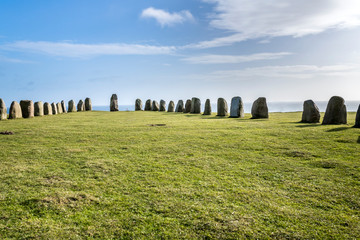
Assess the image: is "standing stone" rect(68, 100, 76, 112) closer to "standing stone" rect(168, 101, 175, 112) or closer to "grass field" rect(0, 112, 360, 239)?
"standing stone" rect(168, 101, 175, 112)

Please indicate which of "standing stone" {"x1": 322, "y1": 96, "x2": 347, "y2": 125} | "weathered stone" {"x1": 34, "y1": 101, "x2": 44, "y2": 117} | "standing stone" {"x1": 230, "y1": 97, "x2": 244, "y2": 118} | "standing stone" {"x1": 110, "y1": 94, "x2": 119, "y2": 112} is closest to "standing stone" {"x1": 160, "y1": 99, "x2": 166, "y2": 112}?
"standing stone" {"x1": 110, "y1": 94, "x2": 119, "y2": 112}

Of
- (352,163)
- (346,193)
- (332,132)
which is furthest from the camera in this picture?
(332,132)

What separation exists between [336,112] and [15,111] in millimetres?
22186

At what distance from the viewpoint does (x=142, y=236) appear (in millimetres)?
3830

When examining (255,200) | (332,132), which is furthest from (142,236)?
(332,132)

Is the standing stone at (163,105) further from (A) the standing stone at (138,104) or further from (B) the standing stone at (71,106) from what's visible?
(B) the standing stone at (71,106)

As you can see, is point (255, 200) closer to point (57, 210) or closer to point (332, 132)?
point (57, 210)

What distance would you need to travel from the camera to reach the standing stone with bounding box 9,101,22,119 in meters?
18.8

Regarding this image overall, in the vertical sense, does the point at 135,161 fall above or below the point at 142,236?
above

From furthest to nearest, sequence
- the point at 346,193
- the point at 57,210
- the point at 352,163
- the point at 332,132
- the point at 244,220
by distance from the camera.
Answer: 1. the point at 332,132
2. the point at 352,163
3. the point at 346,193
4. the point at 57,210
5. the point at 244,220

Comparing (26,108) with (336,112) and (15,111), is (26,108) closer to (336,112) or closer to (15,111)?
(15,111)

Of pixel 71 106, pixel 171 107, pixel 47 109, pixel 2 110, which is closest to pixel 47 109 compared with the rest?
pixel 47 109

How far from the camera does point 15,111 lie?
18953mm

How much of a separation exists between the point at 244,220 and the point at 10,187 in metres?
5.10
